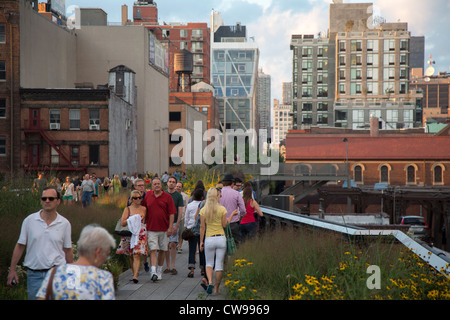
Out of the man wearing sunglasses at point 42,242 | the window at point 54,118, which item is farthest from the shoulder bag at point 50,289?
the window at point 54,118

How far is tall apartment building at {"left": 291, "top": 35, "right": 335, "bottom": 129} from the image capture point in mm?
133000

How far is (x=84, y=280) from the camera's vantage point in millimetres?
4988

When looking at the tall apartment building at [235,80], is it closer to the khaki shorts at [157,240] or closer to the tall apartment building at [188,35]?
the tall apartment building at [188,35]

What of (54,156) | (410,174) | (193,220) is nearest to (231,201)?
(193,220)

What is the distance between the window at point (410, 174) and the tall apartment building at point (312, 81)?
211 feet

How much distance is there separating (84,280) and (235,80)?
193m

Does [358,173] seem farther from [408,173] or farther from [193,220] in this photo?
[193,220]

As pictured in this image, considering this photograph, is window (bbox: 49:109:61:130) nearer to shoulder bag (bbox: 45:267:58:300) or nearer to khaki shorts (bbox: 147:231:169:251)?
khaki shorts (bbox: 147:231:169:251)

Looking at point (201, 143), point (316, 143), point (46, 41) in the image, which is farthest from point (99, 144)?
point (201, 143)

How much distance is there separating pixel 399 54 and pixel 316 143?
61.6 m

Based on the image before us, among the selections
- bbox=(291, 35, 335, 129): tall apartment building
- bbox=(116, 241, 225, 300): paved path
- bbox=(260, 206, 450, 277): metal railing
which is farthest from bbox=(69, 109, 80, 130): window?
bbox=(291, 35, 335, 129): tall apartment building

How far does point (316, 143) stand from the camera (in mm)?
70562

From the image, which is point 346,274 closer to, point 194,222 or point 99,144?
point 194,222

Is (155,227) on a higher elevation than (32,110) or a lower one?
lower
